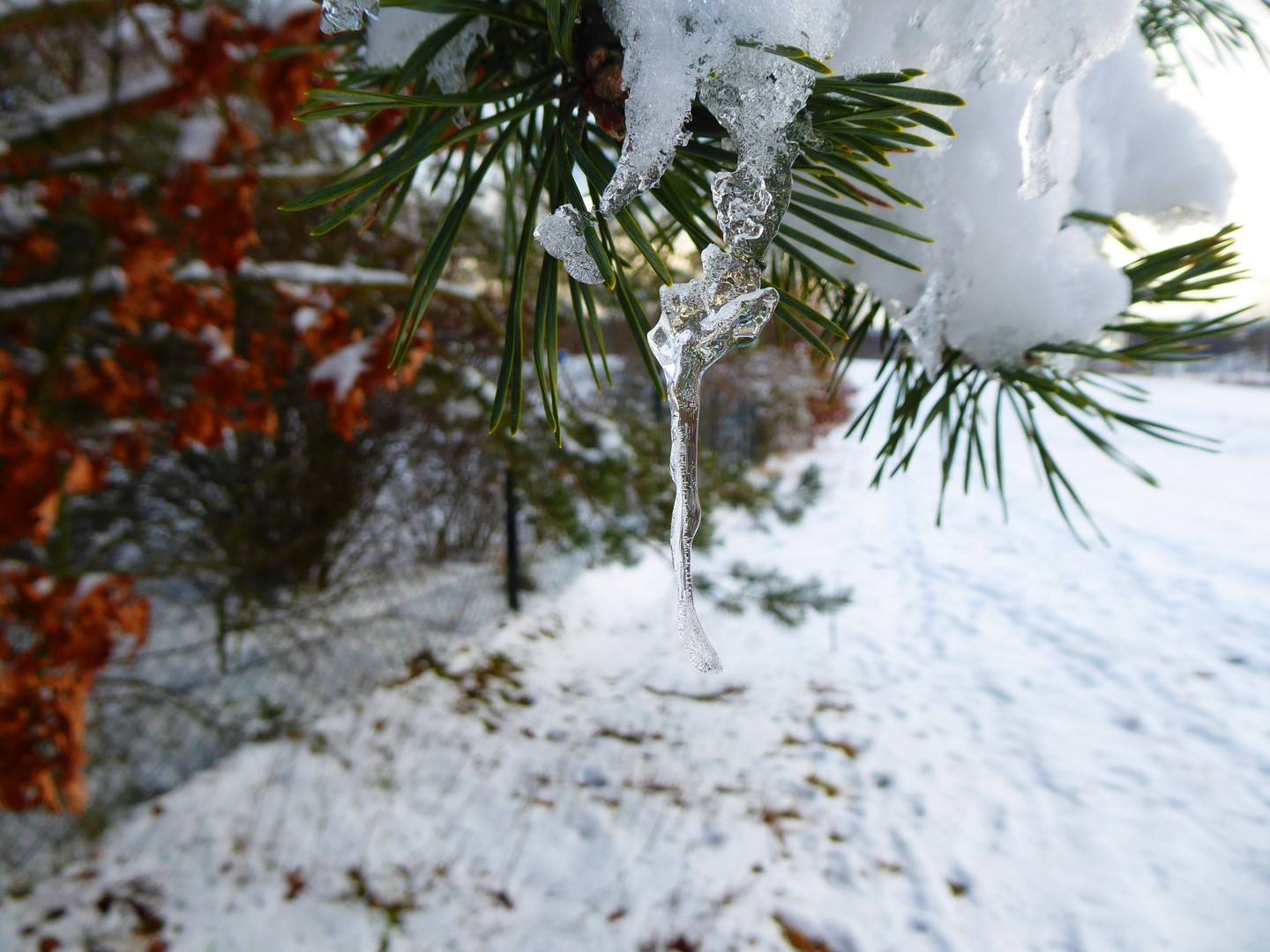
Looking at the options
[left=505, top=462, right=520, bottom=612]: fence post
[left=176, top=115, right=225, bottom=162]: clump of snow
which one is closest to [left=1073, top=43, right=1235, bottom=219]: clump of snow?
[left=176, top=115, right=225, bottom=162]: clump of snow

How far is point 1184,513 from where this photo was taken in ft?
13.5

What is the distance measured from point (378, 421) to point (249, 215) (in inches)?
86.6

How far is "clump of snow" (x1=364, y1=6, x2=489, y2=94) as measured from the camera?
36cm

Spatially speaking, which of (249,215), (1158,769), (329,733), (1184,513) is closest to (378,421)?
(329,733)

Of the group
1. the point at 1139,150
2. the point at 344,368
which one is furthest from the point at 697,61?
the point at 344,368

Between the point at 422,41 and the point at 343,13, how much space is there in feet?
0.44

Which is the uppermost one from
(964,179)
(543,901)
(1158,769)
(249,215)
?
(249,215)

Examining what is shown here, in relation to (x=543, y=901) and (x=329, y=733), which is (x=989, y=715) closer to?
(x=543, y=901)

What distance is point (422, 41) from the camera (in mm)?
368

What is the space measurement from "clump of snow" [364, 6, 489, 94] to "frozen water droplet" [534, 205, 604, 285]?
157 mm

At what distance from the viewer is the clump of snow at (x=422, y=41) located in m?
0.36

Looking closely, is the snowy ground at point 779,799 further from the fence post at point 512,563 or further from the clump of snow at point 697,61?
the clump of snow at point 697,61

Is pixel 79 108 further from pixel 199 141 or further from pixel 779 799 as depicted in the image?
pixel 779 799

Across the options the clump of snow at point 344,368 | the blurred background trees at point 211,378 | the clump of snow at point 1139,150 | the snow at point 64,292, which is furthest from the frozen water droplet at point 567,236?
the snow at point 64,292
